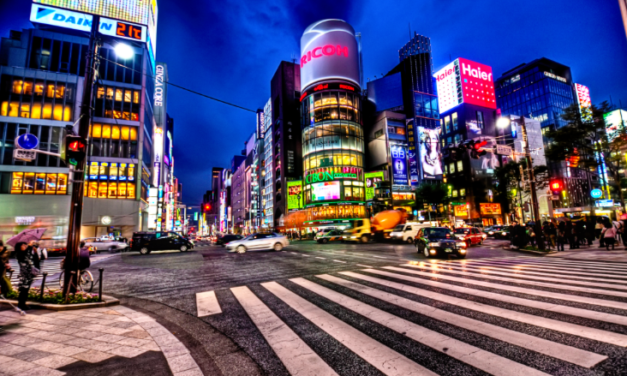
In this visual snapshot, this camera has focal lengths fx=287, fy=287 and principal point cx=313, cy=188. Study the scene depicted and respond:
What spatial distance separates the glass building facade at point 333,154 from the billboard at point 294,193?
5.07 m

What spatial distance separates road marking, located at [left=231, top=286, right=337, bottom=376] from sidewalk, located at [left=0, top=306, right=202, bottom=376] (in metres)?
1.09

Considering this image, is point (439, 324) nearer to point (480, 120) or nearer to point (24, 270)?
point (24, 270)

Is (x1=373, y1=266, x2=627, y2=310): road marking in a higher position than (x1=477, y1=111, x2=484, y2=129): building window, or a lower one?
lower

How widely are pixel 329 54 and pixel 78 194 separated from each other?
65607 mm

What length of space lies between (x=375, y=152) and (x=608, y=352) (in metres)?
71.5

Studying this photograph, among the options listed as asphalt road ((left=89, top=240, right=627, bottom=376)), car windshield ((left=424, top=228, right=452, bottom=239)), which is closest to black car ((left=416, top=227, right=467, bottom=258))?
car windshield ((left=424, top=228, right=452, bottom=239))

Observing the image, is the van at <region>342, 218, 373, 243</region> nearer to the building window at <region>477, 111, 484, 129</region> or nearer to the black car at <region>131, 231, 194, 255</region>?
the black car at <region>131, 231, 194, 255</region>

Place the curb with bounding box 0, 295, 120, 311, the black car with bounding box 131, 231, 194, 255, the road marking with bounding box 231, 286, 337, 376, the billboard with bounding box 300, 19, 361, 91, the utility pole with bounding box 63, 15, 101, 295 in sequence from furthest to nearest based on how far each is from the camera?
the billboard with bounding box 300, 19, 361, 91 < the black car with bounding box 131, 231, 194, 255 < the utility pole with bounding box 63, 15, 101, 295 < the curb with bounding box 0, 295, 120, 311 < the road marking with bounding box 231, 286, 337, 376

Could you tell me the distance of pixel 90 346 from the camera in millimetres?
4387

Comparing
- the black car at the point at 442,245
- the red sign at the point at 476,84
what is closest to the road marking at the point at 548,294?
the black car at the point at 442,245

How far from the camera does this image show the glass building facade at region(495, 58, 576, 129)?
10262 centimetres

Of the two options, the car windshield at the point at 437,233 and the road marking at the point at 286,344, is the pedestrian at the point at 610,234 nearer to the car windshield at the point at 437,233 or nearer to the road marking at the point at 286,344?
the car windshield at the point at 437,233

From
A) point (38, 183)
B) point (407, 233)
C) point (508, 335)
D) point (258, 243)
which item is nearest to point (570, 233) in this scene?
point (407, 233)

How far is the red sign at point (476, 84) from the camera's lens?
82.5 meters
